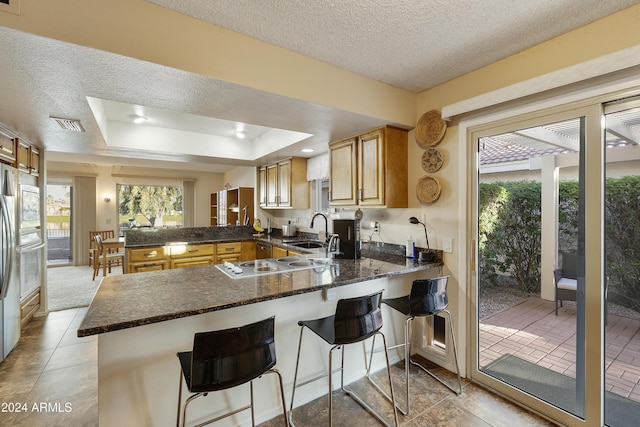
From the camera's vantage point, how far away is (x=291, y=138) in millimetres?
3529

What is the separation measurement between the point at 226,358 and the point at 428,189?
83.3 inches

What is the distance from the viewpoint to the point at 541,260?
2074mm

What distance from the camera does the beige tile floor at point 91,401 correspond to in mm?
1870

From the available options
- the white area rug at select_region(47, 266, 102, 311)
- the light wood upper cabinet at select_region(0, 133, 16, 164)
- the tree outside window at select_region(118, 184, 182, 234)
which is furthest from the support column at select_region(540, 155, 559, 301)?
the tree outside window at select_region(118, 184, 182, 234)

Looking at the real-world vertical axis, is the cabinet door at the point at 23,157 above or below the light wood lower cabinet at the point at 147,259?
above

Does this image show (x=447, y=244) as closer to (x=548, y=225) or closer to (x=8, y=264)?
(x=548, y=225)

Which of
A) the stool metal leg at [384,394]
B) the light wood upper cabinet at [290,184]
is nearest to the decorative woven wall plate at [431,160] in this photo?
the stool metal leg at [384,394]

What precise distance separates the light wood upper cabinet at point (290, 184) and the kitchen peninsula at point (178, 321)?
2.09 metres

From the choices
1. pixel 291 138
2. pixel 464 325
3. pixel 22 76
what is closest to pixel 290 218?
pixel 291 138

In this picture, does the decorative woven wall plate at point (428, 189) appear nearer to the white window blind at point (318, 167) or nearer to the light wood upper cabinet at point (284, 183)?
the white window blind at point (318, 167)

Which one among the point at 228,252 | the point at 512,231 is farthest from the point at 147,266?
the point at 512,231

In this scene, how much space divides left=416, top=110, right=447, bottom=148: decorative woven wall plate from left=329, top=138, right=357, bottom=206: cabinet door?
0.67 m

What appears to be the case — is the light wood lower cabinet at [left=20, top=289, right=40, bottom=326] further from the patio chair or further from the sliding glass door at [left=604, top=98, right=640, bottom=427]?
the sliding glass door at [left=604, top=98, right=640, bottom=427]

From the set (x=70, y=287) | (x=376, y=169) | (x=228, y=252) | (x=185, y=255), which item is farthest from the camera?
(x=70, y=287)
